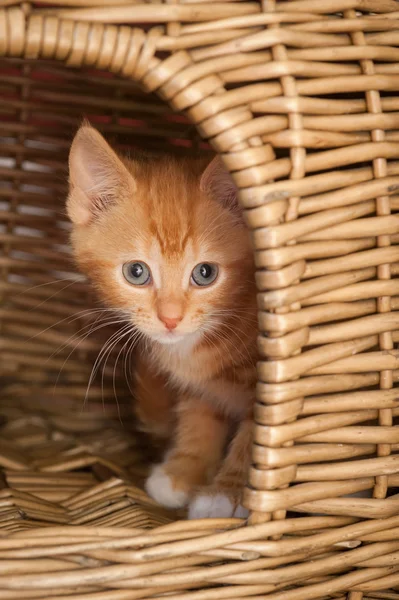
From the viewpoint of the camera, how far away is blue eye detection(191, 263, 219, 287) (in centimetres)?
150

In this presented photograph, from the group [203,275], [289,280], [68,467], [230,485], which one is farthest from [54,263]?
[289,280]

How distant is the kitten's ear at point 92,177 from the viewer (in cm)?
142

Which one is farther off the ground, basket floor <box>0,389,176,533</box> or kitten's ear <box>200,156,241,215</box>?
kitten's ear <box>200,156,241,215</box>

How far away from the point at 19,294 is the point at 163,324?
0.78 metres

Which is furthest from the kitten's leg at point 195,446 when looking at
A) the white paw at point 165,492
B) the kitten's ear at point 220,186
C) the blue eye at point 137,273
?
the kitten's ear at point 220,186

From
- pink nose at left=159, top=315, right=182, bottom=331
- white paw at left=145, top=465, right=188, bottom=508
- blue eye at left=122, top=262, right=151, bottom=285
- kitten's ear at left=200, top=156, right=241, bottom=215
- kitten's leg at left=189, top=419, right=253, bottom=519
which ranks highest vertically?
kitten's ear at left=200, top=156, right=241, bottom=215

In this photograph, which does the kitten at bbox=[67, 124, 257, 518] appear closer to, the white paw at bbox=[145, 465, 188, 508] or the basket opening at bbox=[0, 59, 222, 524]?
the white paw at bbox=[145, 465, 188, 508]

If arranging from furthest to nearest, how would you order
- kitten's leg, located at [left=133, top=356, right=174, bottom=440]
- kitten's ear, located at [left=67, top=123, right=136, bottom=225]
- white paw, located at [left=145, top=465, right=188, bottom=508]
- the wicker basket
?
kitten's leg, located at [left=133, top=356, right=174, bottom=440]
white paw, located at [left=145, top=465, right=188, bottom=508]
kitten's ear, located at [left=67, top=123, right=136, bottom=225]
the wicker basket

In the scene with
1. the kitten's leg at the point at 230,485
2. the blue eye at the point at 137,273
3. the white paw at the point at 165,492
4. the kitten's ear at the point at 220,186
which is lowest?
the white paw at the point at 165,492

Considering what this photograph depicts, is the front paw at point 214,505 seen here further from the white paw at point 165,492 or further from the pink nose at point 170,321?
the pink nose at point 170,321

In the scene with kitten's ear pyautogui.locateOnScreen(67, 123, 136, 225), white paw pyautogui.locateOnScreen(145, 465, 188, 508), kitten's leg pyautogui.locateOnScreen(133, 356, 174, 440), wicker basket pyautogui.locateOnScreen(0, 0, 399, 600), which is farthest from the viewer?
kitten's leg pyautogui.locateOnScreen(133, 356, 174, 440)

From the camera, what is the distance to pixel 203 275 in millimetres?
1501

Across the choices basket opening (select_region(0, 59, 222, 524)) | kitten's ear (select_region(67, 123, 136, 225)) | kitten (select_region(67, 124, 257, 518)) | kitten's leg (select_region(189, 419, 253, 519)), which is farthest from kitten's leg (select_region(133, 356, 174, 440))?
kitten's ear (select_region(67, 123, 136, 225))

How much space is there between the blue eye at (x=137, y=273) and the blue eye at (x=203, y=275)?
0.32ft
